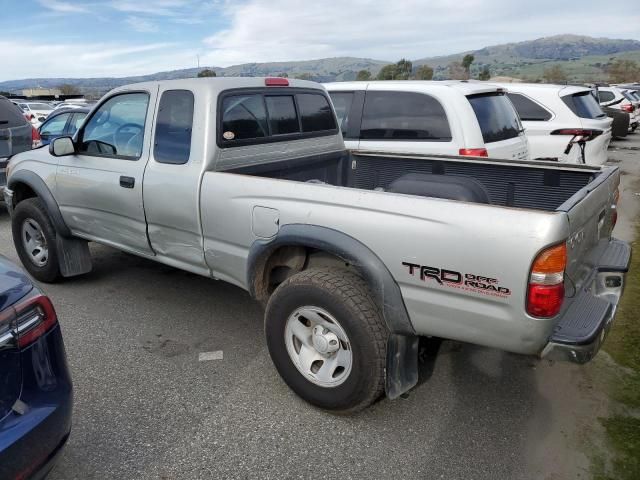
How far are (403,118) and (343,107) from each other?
0.87 meters

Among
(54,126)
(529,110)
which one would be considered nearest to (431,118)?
(529,110)

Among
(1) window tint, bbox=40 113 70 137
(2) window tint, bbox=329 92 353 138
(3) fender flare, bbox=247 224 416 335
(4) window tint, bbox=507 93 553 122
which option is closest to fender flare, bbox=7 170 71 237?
(3) fender flare, bbox=247 224 416 335

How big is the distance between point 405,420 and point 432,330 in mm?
697

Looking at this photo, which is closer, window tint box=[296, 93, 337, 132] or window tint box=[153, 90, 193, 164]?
window tint box=[153, 90, 193, 164]

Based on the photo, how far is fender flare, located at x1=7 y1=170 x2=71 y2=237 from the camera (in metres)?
4.53

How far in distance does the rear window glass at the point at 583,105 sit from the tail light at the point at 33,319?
27.1 feet

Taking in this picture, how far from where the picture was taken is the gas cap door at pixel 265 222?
2961mm

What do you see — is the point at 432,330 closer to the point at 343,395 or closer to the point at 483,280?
the point at 483,280

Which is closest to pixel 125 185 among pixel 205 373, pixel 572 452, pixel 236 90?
pixel 236 90

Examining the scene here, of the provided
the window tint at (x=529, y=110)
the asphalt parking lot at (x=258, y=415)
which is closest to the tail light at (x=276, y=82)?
the asphalt parking lot at (x=258, y=415)

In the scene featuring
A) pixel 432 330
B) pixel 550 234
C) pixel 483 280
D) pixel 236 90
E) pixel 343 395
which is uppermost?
pixel 236 90

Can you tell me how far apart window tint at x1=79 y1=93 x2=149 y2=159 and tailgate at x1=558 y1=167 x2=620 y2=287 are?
2957mm

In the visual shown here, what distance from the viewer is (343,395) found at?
2824 mm

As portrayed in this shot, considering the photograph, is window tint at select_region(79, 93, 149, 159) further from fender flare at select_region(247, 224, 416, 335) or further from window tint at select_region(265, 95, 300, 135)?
fender flare at select_region(247, 224, 416, 335)
